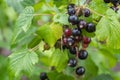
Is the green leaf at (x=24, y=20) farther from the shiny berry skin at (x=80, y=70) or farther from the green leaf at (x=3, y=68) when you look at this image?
the green leaf at (x=3, y=68)

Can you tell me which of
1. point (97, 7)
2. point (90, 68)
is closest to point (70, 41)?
point (97, 7)

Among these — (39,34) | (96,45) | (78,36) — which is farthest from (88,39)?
(96,45)

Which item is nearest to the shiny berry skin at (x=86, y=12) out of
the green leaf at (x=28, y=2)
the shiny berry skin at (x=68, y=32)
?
the shiny berry skin at (x=68, y=32)

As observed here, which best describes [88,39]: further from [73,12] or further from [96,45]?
[96,45]

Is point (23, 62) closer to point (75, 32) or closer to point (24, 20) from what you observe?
point (24, 20)

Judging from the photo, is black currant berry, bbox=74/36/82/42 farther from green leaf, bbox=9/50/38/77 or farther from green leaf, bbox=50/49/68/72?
green leaf, bbox=9/50/38/77

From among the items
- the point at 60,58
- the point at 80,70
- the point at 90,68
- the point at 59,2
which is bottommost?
the point at 90,68

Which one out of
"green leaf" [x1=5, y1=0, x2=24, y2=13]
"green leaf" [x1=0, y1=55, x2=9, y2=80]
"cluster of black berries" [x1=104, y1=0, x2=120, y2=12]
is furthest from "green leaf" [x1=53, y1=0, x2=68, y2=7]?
"green leaf" [x1=0, y1=55, x2=9, y2=80]
